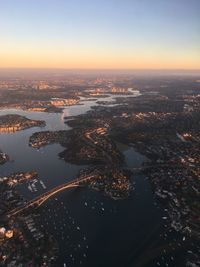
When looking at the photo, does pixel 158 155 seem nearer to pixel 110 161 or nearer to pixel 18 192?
pixel 110 161

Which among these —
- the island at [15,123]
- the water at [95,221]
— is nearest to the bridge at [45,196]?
the water at [95,221]

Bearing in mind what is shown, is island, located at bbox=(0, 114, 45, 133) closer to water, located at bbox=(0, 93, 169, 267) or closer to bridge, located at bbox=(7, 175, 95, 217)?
water, located at bbox=(0, 93, 169, 267)

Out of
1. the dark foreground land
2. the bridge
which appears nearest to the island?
the dark foreground land

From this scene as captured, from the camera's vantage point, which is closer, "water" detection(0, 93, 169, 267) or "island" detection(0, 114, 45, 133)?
"water" detection(0, 93, 169, 267)

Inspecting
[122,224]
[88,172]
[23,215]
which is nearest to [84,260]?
[122,224]

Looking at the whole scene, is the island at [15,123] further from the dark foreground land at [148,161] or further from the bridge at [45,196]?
the bridge at [45,196]
